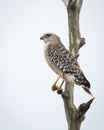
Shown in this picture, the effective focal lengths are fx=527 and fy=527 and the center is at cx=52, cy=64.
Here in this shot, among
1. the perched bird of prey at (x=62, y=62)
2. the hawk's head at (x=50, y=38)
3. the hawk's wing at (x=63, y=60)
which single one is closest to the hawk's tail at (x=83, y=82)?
the perched bird of prey at (x=62, y=62)

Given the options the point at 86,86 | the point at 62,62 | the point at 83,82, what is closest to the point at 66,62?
the point at 62,62

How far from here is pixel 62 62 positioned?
10.0m

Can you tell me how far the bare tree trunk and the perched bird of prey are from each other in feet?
0.63

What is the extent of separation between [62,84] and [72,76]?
0.76 feet

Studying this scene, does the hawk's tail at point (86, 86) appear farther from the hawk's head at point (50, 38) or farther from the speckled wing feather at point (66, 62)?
the hawk's head at point (50, 38)

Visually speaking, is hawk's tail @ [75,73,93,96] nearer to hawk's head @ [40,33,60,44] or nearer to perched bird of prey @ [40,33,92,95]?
perched bird of prey @ [40,33,92,95]

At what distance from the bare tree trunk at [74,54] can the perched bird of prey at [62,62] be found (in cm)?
19

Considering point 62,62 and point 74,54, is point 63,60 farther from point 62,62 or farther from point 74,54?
point 74,54

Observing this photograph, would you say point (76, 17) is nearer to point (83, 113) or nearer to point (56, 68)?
point (56, 68)

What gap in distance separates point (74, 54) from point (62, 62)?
13.3 inches

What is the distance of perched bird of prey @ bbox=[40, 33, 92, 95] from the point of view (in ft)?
30.7

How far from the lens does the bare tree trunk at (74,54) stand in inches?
371

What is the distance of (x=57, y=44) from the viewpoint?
10.6 m

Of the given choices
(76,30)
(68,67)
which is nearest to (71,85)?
(68,67)
